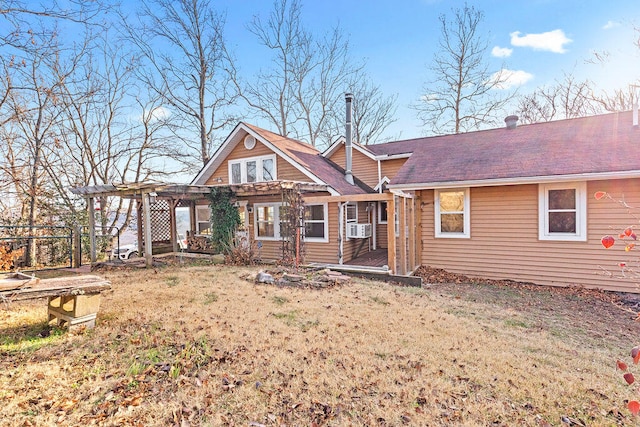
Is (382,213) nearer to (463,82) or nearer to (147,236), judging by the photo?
(147,236)

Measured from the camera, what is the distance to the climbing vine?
11.3m

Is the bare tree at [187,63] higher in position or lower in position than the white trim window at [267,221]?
higher

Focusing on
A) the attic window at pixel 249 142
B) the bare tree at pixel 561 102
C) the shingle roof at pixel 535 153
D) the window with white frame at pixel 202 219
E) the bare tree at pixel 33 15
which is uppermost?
the bare tree at pixel 561 102

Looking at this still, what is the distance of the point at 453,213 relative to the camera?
912 cm

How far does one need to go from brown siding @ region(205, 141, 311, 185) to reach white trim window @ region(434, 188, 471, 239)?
4.32m

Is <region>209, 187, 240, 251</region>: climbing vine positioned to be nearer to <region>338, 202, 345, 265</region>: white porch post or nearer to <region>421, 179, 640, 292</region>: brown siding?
<region>338, 202, 345, 265</region>: white porch post

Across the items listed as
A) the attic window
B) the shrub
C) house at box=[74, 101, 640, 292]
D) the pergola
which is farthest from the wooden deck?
the shrub

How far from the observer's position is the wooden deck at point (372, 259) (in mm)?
10051

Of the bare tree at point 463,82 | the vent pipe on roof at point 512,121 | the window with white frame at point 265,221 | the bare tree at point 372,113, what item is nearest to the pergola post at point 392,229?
the window with white frame at point 265,221

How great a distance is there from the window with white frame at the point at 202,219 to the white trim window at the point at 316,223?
476 cm

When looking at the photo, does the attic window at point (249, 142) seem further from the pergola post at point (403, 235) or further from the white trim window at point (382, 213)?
the pergola post at point (403, 235)

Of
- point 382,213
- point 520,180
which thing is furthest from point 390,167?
point 520,180

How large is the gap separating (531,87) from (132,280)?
22897mm

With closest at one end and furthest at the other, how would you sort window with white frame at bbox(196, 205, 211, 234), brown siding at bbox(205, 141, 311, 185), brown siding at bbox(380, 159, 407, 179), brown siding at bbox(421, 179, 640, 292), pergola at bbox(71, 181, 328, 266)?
1. brown siding at bbox(421, 179, 640, 292)
2. pergola at bbox(71, 181, 328, 266)
3. brown siding at bbox(205, 141, 311, 185)
4. brown siding at bbox(380, 159, 407, 179)
5. window with white frame at bbox(196, 205, 211, 234)
